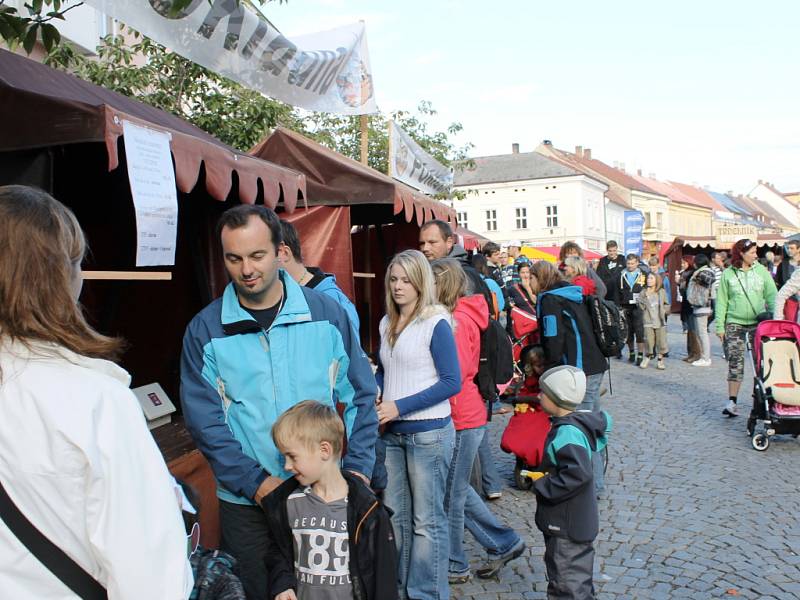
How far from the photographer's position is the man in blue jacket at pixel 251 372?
2590mm

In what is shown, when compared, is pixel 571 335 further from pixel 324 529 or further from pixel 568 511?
pixel 324 529

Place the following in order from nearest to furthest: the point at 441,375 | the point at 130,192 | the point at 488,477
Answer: the point at 441,375 < the point at 130,192 < the point at 488,477

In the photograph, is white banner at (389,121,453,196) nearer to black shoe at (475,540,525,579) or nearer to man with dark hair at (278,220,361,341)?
man with dark hair at (278,220,361,341)

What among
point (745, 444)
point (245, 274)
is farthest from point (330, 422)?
point (745, 444)

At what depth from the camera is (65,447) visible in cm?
133

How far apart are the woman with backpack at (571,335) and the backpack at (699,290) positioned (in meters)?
7.67

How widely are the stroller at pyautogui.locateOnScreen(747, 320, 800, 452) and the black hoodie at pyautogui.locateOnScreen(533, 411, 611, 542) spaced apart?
4.62 meters

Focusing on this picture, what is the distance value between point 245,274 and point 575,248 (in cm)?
553

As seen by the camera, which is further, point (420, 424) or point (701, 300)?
point (701, 300)

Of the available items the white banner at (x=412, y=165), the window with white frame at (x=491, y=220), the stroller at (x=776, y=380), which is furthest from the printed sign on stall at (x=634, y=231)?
the window with white frame at (x=491, y=220)

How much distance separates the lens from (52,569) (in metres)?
1.34

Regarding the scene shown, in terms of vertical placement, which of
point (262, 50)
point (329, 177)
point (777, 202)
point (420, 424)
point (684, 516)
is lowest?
point (684, 516)

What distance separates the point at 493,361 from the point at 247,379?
291cm

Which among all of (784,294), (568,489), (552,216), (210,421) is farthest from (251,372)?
(552,216)
